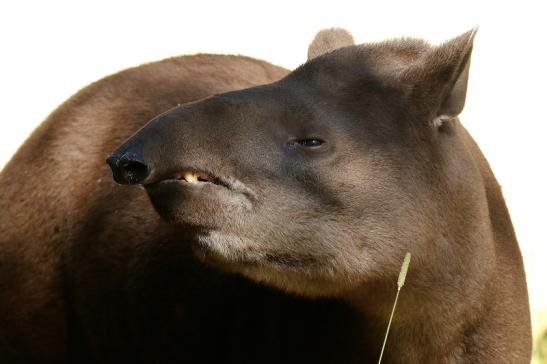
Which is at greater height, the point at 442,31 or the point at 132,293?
the point at 442,31

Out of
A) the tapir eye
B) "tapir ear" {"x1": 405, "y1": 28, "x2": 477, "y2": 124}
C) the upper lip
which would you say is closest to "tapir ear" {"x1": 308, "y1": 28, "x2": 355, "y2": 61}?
"tapir ear" {"x1": 405, "y1": 28, "x2": 477, "y2": 124}

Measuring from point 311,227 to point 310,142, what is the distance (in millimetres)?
352

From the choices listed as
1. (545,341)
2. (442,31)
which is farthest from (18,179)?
(442,31)

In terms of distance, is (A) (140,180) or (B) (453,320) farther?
(B) (453,320)

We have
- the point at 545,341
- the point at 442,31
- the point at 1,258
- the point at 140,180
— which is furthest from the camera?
the point at 442,31

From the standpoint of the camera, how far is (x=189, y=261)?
21.6 ft

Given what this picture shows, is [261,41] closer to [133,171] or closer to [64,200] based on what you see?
[64,200]

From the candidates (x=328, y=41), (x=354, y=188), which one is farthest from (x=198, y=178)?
(x=328, y=41)

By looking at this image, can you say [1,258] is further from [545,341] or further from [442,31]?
[442,31]

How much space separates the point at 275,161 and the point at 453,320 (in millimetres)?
1135

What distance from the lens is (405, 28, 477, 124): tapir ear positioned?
548cm

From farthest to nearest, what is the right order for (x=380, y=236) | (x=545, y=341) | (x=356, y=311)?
(x=545, y=341)
(x=356, y=311)
(x=380, y=236)

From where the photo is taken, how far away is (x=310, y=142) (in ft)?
17.6

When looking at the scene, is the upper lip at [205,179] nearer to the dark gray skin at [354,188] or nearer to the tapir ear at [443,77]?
the dark gray skin at [354,188]
